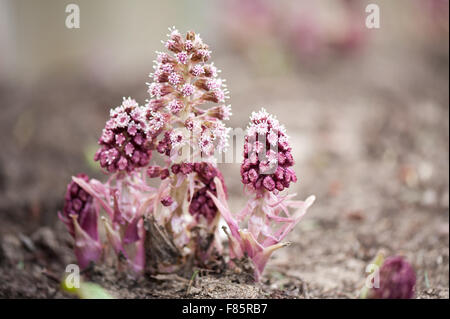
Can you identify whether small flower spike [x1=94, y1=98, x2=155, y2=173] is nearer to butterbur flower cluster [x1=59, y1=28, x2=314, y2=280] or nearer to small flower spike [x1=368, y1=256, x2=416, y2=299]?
butterbur flower cluster [x1=59, y1=28, x2=314, y2=280]

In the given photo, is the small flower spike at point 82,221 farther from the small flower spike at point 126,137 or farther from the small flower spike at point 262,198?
the small flower spike at point 262,198

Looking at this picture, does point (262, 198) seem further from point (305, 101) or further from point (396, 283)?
point (305, 101)

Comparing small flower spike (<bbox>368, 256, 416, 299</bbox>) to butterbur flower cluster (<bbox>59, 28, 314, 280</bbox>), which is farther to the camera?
small flower spike (<bbox>368, 256, 416, 299</bbox>)

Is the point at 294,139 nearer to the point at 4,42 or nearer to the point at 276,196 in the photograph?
the point at 276,196

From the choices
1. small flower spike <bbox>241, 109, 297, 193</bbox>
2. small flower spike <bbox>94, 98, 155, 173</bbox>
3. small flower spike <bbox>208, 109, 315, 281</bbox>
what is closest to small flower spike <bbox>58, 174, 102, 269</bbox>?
small flower spike <bbox>94, 98, 155, 173</bbox>

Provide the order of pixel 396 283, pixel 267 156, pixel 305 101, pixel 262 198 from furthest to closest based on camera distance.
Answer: pixel 305 101, pixel 396 283, pixel 262 198, pixel 267 156

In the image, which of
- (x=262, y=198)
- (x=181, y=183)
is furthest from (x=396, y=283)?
(x=181, y=183)

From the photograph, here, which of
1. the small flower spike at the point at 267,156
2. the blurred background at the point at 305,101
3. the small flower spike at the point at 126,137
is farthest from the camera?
the blurred background at the point at 305,101

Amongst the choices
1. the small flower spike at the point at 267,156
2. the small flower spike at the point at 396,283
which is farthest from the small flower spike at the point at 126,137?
the small flower spike at the point at 396,283
